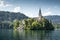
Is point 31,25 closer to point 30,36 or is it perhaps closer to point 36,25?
point 36,25

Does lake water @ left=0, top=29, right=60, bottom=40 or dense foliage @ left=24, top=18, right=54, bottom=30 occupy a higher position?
dense foliage @ left=24, top=18, right=54, bottom=30

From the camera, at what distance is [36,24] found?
152 m

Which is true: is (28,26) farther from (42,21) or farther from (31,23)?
(42,21)

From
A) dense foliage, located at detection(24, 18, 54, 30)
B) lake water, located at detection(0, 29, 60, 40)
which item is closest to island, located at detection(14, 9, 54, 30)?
dense foliage, located at detection(24, 18, 54, 30)

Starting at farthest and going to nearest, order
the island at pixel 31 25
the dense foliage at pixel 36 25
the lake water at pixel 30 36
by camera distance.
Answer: the island at pixel 31 25 < the dense foliage at pixel 36 25 < the lake water at pixel 30 36

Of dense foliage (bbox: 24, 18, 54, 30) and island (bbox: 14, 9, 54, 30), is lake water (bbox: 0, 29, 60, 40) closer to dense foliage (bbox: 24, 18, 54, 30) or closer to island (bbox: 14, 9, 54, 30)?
dense foliage (bbox: 24, 18, 54, 30)

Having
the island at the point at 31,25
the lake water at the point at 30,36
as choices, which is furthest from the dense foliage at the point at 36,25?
the lake water at the point at 30,36

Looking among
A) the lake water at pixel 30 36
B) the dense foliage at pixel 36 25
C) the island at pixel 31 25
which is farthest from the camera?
the island at pixel 31 25

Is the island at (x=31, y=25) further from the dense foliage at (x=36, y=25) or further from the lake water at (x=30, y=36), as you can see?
the lake water at (x=30, y=36)

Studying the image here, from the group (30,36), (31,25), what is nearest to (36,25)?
(31,25)

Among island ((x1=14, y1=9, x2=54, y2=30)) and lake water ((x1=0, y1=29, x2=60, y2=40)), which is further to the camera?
island ((x1=14, y1=9, x2=54, y2=30))

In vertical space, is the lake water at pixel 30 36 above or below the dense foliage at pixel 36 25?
below

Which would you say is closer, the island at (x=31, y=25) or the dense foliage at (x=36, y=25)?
the dense foliage at (x=36, y=25)

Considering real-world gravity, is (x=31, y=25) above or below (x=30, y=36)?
above
